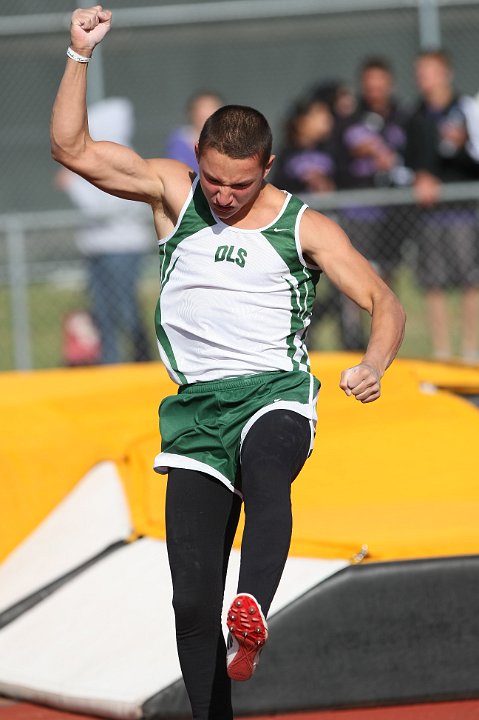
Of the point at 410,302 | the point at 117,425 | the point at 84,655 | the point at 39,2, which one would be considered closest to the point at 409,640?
the point at 84,655

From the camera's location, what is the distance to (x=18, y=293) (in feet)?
32.2

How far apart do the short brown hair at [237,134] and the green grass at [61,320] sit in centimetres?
596

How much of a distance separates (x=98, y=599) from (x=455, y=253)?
5.01 m

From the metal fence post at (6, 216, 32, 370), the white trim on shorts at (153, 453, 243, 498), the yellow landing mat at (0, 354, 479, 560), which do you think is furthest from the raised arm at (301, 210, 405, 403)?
the metal fence post at (6, 216, 32, 370)

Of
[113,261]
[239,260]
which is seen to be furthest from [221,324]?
[113,261]

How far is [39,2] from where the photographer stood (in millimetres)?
12203

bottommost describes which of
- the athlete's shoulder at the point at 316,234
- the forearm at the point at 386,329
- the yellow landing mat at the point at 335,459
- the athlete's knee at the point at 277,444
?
the yellow landing mat at the point at 335,459

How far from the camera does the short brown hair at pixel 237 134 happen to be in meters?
3.94

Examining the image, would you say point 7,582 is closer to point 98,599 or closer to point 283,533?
point 98,599

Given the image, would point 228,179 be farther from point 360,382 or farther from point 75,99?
point 360,382

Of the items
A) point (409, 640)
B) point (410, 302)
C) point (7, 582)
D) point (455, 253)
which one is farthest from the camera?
point (410, 302)

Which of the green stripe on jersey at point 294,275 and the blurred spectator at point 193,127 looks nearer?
the green stripe on jersey at point 294,275

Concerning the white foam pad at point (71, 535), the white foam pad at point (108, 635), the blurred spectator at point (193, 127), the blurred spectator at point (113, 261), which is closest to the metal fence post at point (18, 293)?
the blurred spectator at point (113, 261)

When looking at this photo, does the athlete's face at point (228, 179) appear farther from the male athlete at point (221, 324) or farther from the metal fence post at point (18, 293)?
the metal fence post at point (18, 293)
